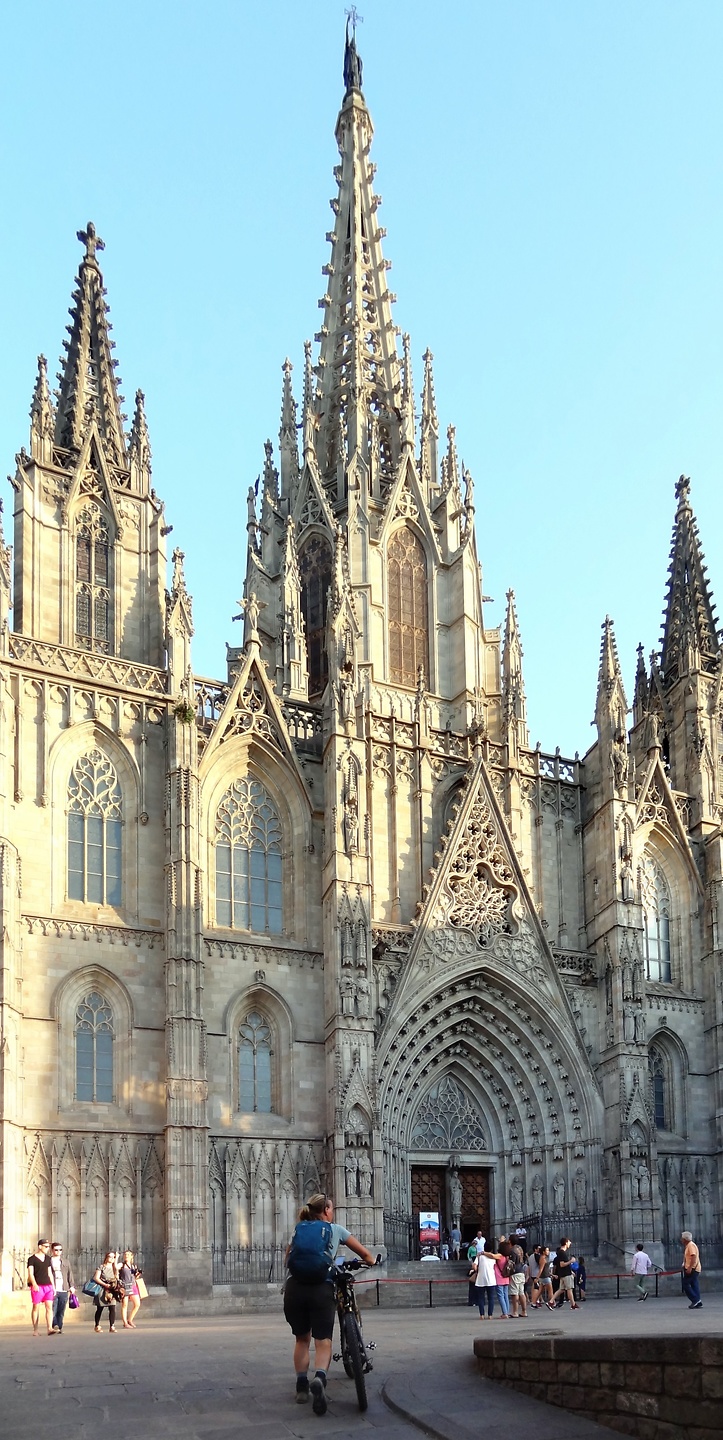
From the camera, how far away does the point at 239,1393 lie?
13.5 metres

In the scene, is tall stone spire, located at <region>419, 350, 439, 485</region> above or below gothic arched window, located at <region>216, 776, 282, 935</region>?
above

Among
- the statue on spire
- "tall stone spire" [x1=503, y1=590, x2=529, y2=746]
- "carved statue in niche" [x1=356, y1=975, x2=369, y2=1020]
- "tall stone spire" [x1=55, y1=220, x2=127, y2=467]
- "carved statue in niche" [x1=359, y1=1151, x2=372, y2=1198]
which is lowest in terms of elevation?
"carved statue in niche" [x1=359, y1=1151, x2=372, y2=1198]

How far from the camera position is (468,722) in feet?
143

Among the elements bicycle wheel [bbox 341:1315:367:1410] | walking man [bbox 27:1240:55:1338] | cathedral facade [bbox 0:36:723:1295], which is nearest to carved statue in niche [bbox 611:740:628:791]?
cathedral facade [bbox 0:36:723:1295]

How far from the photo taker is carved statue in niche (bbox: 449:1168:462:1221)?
3709cm

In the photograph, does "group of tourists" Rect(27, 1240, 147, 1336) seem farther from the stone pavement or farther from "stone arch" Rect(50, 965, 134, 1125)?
"stone arch" Rect(50, 965, 134, 1125)

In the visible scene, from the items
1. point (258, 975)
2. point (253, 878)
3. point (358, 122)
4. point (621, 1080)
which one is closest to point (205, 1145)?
point (258, 975)

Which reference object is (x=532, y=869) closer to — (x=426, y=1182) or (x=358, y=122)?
(x=426, y=1182)

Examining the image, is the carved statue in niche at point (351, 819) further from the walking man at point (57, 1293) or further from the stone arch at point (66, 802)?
the walking man at point (57, 1293)

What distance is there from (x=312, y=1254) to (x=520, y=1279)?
526 inches

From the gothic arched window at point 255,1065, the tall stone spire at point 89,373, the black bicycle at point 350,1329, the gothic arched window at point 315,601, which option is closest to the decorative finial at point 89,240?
the tall stone spire at point 89,373

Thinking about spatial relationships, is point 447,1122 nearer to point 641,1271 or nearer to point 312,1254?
point 641,1271

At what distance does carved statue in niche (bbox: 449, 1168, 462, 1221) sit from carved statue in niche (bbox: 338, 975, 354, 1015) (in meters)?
5.99

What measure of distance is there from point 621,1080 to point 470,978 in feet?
14.5
